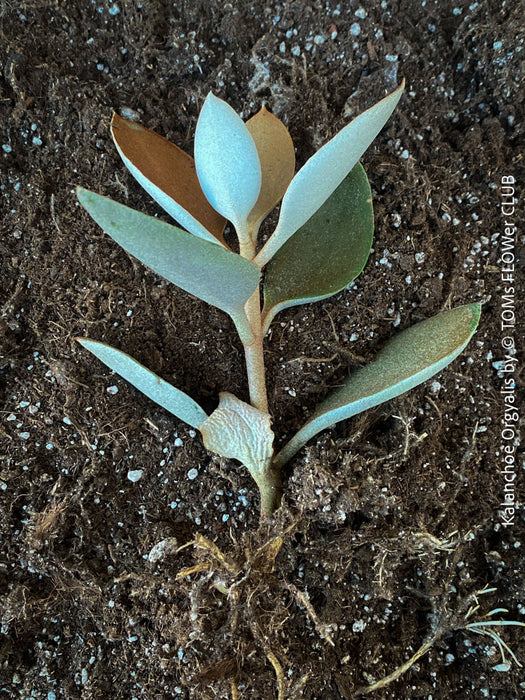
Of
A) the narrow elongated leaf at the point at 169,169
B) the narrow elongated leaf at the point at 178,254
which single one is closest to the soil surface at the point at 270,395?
the narrow elongated leaf at the point at 169,169

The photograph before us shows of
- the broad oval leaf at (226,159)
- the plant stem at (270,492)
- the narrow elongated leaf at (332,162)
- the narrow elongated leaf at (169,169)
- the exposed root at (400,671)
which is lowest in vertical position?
the exposed root at (400,671)

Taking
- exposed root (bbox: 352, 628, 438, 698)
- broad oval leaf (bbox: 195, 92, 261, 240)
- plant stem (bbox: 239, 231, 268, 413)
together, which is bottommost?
exposed root (bbox: 352, 628, 438, 698)

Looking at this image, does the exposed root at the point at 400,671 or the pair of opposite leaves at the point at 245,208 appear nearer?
the pair of opposite leaves at the point at 245,208

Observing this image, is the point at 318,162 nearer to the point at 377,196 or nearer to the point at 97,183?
the point at 377,196

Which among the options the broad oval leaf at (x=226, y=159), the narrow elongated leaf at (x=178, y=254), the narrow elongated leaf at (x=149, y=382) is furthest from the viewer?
the narrow elongated leaf at (x=149, y=382)

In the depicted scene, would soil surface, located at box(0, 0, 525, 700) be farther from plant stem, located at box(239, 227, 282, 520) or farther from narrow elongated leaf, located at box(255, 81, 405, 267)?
narrow elongated leaf, located at box(255, 81, 405, 267)

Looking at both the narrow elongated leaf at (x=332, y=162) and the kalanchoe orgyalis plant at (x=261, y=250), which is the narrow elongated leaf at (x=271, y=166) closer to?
the kalanchoe orgyalis plant at (x=261, y=250)

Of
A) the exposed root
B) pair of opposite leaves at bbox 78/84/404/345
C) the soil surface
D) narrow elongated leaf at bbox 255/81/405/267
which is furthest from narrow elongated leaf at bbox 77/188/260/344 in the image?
the exposed root
